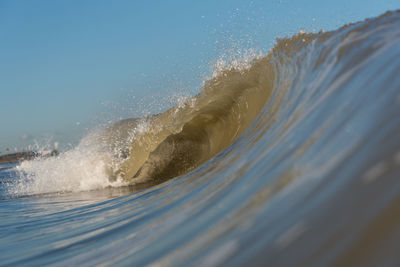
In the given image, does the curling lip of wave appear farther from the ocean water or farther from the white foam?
the ocean water

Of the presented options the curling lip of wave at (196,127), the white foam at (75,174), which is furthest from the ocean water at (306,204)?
the white foam at (75,174)

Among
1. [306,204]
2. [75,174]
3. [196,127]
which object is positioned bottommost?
[306,204]

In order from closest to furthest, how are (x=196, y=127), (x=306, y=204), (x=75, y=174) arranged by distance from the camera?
1. (x=306, y=204)
2. (x=196, y=127)
3. (x=75, y=174)

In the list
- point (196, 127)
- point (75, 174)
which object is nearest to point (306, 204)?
point (196, 127)

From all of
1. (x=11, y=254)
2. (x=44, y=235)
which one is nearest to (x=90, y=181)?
(x=44, y=235)

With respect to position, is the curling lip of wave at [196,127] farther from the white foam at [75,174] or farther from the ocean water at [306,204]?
the ocean water at [306,204]

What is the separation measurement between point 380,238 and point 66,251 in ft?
4.22

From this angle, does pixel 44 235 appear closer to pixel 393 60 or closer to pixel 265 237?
pixel 265 237

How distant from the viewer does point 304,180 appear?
96 centimetres

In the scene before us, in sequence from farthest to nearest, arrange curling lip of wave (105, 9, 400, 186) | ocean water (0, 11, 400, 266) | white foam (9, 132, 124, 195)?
white foam (9, 132, 124, 195)
curling lip of wave (105, 9, 400, 186)
ocean water (0, 11, 400, 266)

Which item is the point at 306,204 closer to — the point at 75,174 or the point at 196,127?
the point at 196,127

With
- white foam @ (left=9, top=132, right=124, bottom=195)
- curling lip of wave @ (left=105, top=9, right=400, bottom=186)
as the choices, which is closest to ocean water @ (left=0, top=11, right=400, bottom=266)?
curling lip of wave @ (left=105, top=9, right=400, bottom=186)

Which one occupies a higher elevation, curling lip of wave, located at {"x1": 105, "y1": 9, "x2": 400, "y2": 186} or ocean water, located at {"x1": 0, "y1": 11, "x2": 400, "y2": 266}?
curling lip of wave, located at {"x1": 105, "y1": 9, "x2": 400, "y2": 186}

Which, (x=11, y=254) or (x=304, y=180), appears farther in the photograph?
(x=11, y=254)
